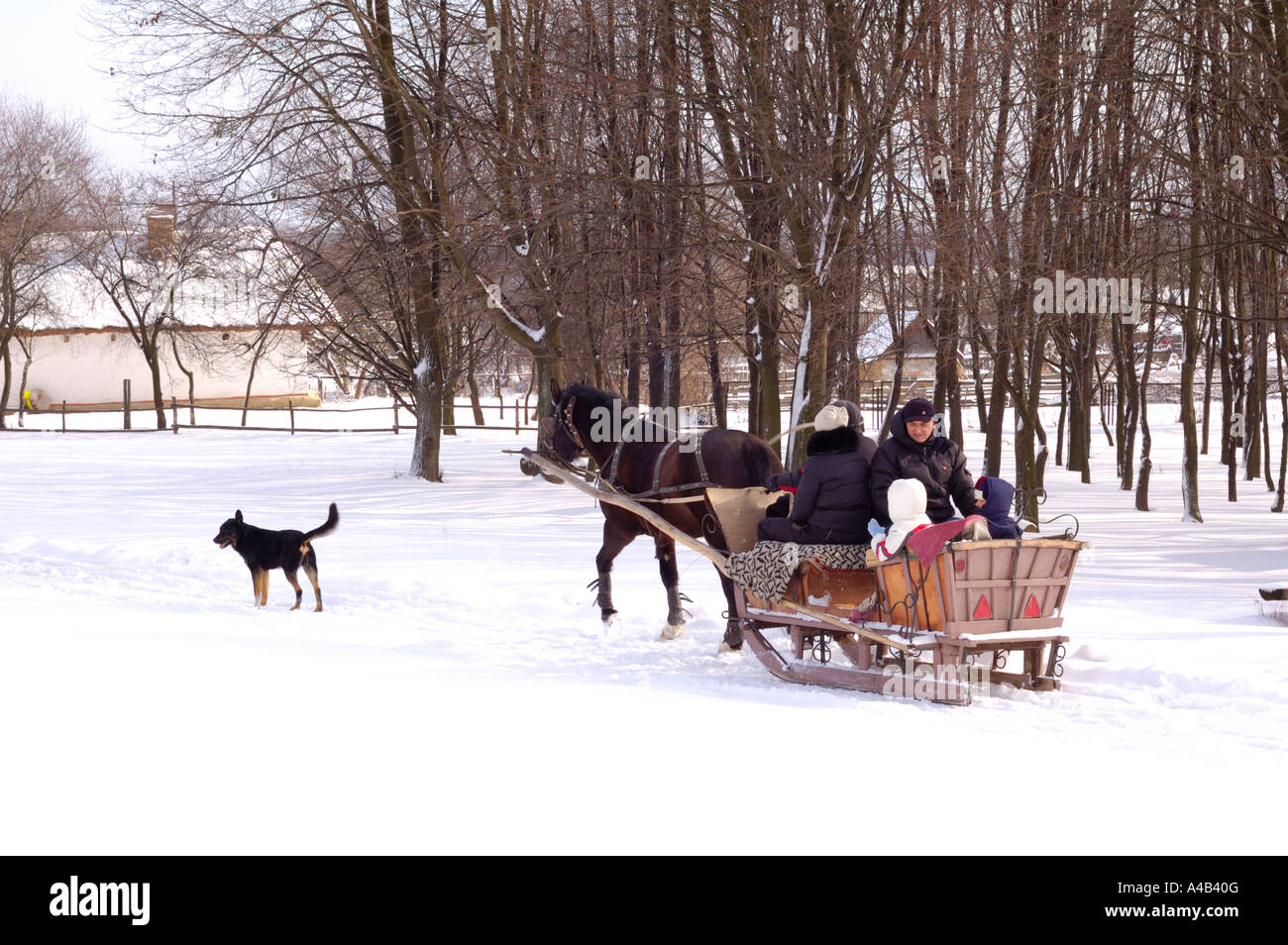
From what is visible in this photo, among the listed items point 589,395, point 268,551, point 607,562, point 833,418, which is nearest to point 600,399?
point 589,395

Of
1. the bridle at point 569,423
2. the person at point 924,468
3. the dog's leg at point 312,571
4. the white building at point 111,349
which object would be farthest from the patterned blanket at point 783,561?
the white building at point 111,349

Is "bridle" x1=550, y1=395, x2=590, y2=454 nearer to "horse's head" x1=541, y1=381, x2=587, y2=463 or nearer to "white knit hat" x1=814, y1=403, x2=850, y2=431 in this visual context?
"horse's head" x1=541, y1=381, x2=587, y2=463

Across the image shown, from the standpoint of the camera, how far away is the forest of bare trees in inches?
627

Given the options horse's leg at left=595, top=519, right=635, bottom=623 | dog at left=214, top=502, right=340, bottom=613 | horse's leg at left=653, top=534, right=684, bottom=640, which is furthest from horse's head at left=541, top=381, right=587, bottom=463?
dog at left=214, top=502, right=340, bottom=613

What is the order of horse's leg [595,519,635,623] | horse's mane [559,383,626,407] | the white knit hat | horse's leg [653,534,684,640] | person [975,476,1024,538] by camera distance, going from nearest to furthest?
person [975,476,1024,538]
the white knit hat
horse's leg [653,534,684,640]
horse's leg [595,519,635,623]
horse's mane [559,383,626,407]

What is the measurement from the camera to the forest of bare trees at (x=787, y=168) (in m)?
15.9

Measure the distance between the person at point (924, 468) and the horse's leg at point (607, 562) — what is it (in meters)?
3.07

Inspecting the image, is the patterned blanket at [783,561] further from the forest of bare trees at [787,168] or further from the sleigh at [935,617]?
the forest of bare trees at [787,168]

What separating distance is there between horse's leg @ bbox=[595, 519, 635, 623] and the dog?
2.69 m

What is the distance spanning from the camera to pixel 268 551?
473 inches

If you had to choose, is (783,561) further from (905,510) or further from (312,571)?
(312,571)

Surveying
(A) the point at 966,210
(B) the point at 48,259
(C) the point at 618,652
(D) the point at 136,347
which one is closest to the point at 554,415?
(C) the point at 618,652

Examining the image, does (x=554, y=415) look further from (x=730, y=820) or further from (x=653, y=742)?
(x=730, y=820)

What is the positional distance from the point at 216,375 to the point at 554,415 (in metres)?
50.3
